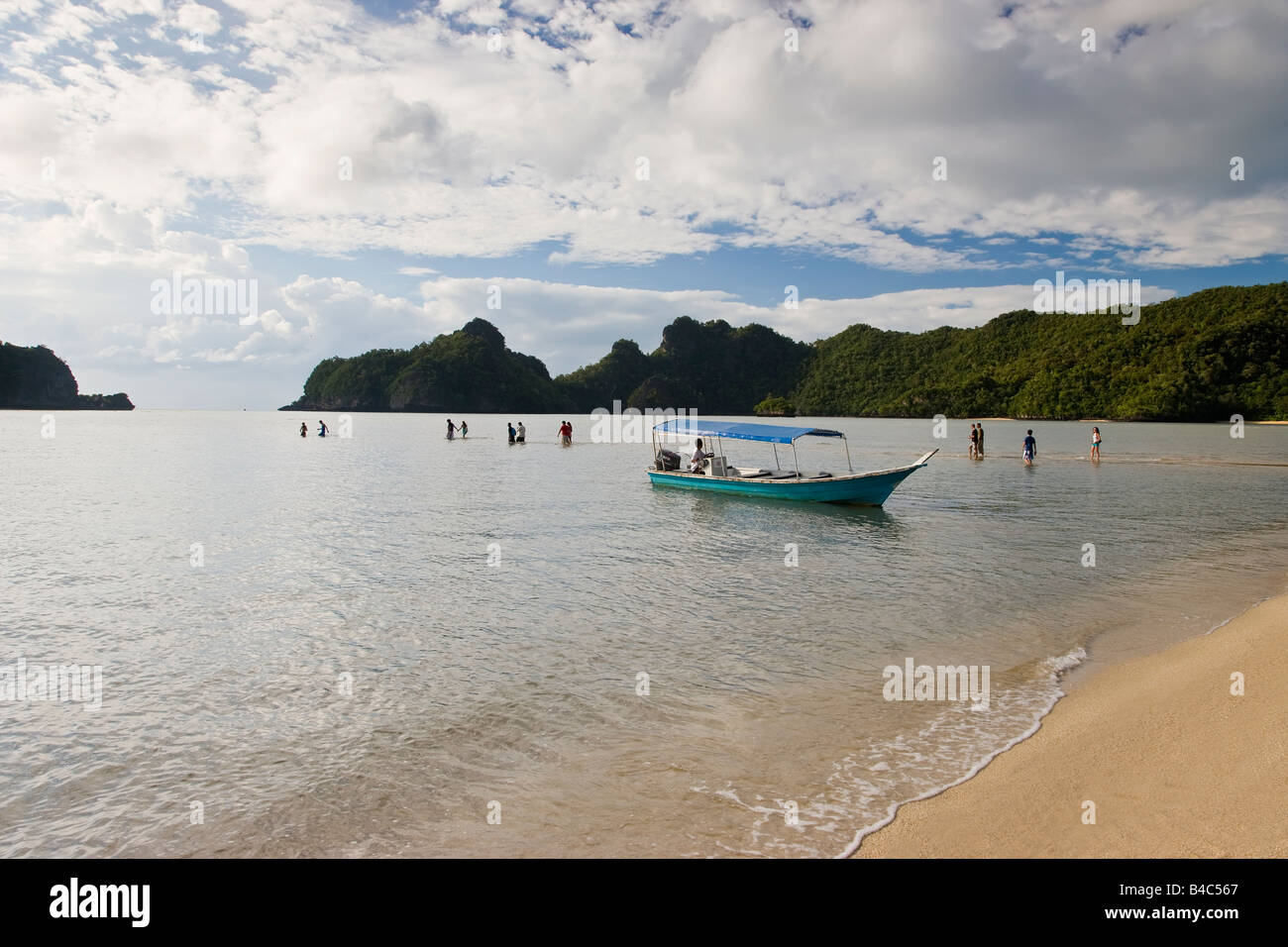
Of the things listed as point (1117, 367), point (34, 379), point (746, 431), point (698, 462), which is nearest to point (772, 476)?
point (746, 431)

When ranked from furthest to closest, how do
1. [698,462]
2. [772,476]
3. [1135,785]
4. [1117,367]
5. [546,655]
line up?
[1117,367]
[698,462]
[772,476]
[546,655]
[1135,785]

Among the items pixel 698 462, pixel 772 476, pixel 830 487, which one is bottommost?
pixel 830 487

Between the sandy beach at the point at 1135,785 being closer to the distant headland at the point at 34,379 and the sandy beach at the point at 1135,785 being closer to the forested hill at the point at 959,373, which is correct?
the forested hill at the point at 959,373

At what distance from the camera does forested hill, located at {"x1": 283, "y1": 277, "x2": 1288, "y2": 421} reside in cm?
9188

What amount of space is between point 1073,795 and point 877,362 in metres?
170

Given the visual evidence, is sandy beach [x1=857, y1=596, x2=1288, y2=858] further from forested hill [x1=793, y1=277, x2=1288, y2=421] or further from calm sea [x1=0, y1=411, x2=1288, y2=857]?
forested hill [x1=793, y1=277, x2=1288, y2=421]

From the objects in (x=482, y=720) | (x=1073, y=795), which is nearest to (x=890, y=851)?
(x=1073, y=795)

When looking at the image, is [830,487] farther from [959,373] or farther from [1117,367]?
[959,373]

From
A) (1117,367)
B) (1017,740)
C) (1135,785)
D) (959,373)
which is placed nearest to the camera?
(1135,785)

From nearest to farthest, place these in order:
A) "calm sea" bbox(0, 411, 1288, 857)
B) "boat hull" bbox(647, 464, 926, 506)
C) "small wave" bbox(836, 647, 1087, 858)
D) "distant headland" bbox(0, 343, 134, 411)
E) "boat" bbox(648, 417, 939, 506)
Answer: "small wave" bbox(836, 647, 1087, 858)
"calm sea" bbox(0, 411, 1288, 857)
"boat hull" bbox(647, 464, 926, 506)
"boat" bbox(648, 417, 939, 506)
"distant headland" bbox(0, 343, 134, 411)

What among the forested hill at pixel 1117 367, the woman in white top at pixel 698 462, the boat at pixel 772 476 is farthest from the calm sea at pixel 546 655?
the forested hill at pixel 1117 367

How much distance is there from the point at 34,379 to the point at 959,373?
19254 cm

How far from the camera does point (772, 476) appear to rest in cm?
2514

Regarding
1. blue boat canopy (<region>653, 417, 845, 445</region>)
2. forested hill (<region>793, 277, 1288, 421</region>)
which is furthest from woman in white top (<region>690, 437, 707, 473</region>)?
forested hill (<region>793, 277, 1288, 421</region>)
